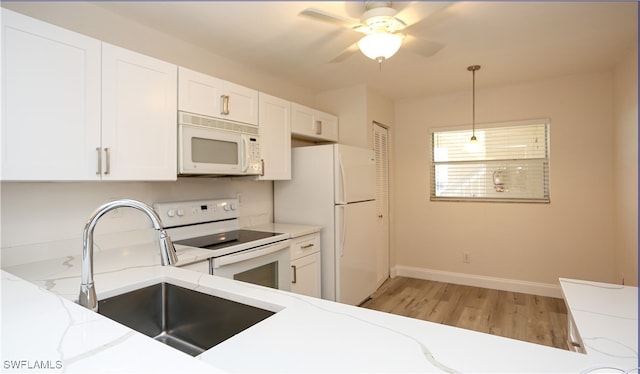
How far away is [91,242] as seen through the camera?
97cm

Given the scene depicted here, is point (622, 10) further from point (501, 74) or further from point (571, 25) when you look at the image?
point (501, 74)

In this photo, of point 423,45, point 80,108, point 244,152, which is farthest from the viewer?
point 244,152

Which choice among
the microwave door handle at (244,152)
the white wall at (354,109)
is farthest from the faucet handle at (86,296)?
the white wall at (354,109)

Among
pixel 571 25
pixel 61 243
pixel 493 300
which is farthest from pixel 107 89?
pixel 493 300

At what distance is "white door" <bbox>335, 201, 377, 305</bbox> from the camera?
2.91m

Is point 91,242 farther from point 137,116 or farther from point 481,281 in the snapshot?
point 481,281

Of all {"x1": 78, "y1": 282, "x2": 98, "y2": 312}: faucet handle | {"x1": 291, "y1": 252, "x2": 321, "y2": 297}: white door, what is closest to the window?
{"x1": 291, "y1": 252, "x2": 321, "y2": 297}: white door

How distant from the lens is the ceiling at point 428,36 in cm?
200

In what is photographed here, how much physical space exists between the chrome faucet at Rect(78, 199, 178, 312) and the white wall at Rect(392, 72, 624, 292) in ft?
12.0

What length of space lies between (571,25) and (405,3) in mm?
A: 1345

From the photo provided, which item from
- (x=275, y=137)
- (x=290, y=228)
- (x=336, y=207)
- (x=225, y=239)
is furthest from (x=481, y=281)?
(x=225, y=239)

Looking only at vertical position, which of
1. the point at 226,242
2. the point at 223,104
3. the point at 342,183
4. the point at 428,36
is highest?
the point at 428,36

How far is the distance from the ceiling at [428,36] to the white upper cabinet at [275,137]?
41 centimetres

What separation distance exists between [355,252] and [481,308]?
1356mm
